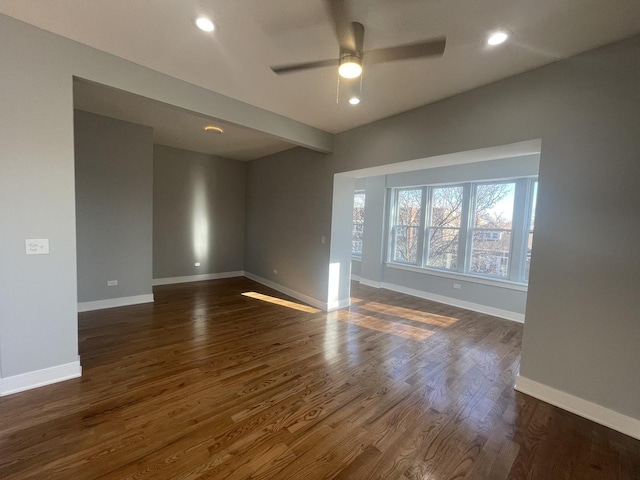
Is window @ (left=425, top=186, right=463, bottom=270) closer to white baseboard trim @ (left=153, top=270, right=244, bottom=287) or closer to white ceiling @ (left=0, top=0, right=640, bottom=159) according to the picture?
white ceiling @ (left=0, top=0, right=640, bottom=159)

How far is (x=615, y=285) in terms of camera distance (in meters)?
2.04

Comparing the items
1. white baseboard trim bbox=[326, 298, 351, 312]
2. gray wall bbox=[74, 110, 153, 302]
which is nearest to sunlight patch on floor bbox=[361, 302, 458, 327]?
white baseboard trim bbox=[326, 298, 351, 312]

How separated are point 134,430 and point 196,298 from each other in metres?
3.21

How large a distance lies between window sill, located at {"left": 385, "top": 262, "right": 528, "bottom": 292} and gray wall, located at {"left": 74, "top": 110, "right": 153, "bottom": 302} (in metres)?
4.89

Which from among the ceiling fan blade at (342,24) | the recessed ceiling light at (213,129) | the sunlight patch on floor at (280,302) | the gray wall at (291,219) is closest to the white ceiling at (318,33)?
the ceiling fan blade at (342,24)

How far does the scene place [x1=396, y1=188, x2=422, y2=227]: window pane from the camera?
5859mm

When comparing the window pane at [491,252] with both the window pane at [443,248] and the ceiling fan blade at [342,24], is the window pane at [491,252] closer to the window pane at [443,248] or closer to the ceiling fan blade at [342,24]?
the window pane at [443,248]

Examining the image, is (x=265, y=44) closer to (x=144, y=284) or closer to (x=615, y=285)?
(x=615, y=285)

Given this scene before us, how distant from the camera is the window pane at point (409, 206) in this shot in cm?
586

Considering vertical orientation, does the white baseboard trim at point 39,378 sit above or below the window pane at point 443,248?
below

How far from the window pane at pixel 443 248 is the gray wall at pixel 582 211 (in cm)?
286

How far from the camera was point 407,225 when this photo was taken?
19.9ft

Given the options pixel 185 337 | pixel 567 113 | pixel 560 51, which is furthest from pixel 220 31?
pixel 185 337

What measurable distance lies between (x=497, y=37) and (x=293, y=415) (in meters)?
3.17
